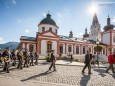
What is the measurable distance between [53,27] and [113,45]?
2251 cm

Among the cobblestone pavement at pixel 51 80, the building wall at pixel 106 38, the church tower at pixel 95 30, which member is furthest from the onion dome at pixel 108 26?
the cobblestone pavement at pixel 51 80

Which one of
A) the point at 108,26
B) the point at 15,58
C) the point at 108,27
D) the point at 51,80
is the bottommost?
the point at 51,80

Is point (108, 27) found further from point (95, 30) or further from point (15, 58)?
point (15, 58)

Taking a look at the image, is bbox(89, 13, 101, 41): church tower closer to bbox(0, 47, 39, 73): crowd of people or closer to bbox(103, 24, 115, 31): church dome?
bbox(103, 24, 115, 31): church dome

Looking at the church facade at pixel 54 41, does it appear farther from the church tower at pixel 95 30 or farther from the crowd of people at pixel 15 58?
the crowd of people at pixel 15 58

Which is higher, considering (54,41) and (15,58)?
(54,41)

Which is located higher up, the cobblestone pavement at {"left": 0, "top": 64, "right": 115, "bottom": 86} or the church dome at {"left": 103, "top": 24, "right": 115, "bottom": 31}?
the church dome at {"left": 103, "top": 24, "right": 115, "bottom": 31}

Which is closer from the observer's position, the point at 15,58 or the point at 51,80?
the point at 51,80

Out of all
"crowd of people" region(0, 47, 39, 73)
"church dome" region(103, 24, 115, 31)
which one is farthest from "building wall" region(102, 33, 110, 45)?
"crowd of people" region(0, 47, 39, 73)

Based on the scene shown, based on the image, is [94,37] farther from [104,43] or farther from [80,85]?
[80,85]

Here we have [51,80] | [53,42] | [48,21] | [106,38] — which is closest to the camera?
[51,80]

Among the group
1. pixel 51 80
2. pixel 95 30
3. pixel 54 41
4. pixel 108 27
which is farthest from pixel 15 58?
pixel 95 30

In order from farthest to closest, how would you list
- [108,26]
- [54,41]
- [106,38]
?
[106,38], [108,26], [54,41]

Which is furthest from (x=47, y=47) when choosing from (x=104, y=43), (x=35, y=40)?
(x=104, y=43)
